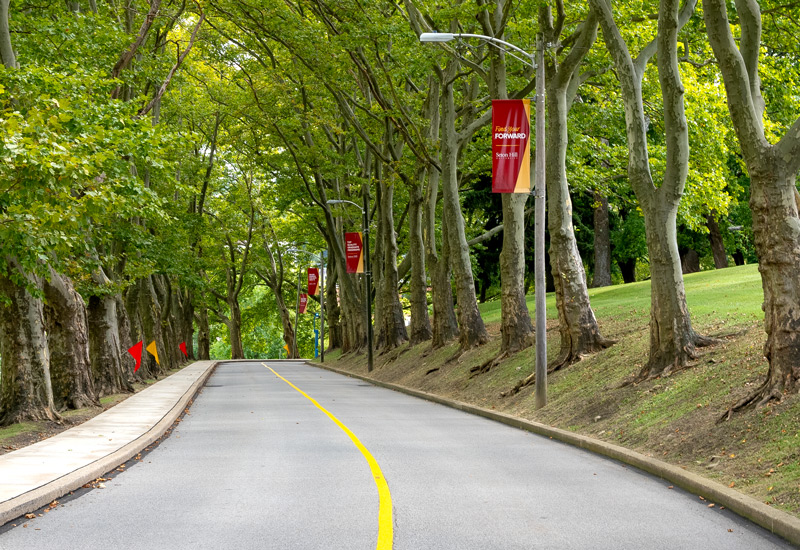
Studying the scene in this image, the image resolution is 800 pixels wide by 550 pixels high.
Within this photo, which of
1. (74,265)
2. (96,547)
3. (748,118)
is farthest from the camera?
(74,265)

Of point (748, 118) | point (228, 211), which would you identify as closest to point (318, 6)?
point (748, 118)

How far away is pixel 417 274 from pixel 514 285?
1142cm

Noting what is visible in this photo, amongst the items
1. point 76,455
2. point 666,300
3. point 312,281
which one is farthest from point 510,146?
point 312,281

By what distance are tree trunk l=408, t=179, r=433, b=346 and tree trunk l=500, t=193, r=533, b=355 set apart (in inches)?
392

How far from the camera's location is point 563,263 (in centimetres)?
1861

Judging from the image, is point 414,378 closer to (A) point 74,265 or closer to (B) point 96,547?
(A) point 74,265

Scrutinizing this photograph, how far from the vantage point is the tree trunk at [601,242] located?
3925 centimetres

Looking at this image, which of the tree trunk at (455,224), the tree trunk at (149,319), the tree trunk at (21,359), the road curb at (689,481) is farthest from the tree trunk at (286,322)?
the road curb at (689,481)

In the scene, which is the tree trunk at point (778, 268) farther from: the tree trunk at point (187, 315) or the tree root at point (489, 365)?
the tree trunk at point (187, 315)

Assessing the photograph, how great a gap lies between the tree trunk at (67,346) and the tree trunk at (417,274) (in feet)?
50.7

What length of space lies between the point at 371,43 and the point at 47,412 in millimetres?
14244

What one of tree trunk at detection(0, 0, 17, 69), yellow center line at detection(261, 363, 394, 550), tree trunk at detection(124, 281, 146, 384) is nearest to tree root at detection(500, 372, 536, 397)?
→ yellow center line at detection(261, 363, 394, 550)

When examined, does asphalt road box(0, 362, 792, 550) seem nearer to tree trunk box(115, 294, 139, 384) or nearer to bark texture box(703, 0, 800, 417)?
bark texture box(703, 0, 800, 417)

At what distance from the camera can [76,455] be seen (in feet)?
38.1
